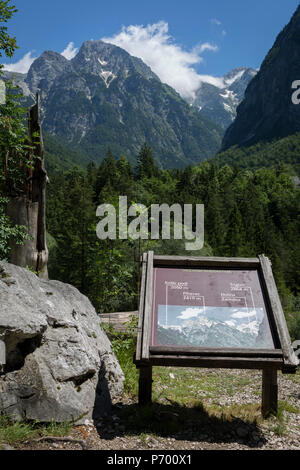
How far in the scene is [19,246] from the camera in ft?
26.3

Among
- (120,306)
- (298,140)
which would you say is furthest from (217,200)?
(298,140)

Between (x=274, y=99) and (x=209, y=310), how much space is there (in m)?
181

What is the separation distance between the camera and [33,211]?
8.16m

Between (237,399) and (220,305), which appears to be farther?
(237,399)

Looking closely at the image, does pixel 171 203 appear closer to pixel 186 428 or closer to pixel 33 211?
pixel 33 211

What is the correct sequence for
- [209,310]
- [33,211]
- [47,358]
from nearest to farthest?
[47,358], [209,310], [33,211]

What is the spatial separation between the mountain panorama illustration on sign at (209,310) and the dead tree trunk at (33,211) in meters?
3.92

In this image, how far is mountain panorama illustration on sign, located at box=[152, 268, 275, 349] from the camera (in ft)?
Answer: 14.9

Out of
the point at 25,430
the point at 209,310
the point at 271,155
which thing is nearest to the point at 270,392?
the point at 209,310

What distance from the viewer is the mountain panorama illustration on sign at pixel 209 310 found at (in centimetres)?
454

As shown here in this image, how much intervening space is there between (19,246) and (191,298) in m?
4.56

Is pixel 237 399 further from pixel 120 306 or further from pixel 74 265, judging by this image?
pixel 74 265

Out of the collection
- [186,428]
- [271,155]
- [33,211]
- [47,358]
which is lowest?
[186,428]

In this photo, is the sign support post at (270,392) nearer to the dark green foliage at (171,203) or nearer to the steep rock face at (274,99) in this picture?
the dark green foliage at (171,203)
